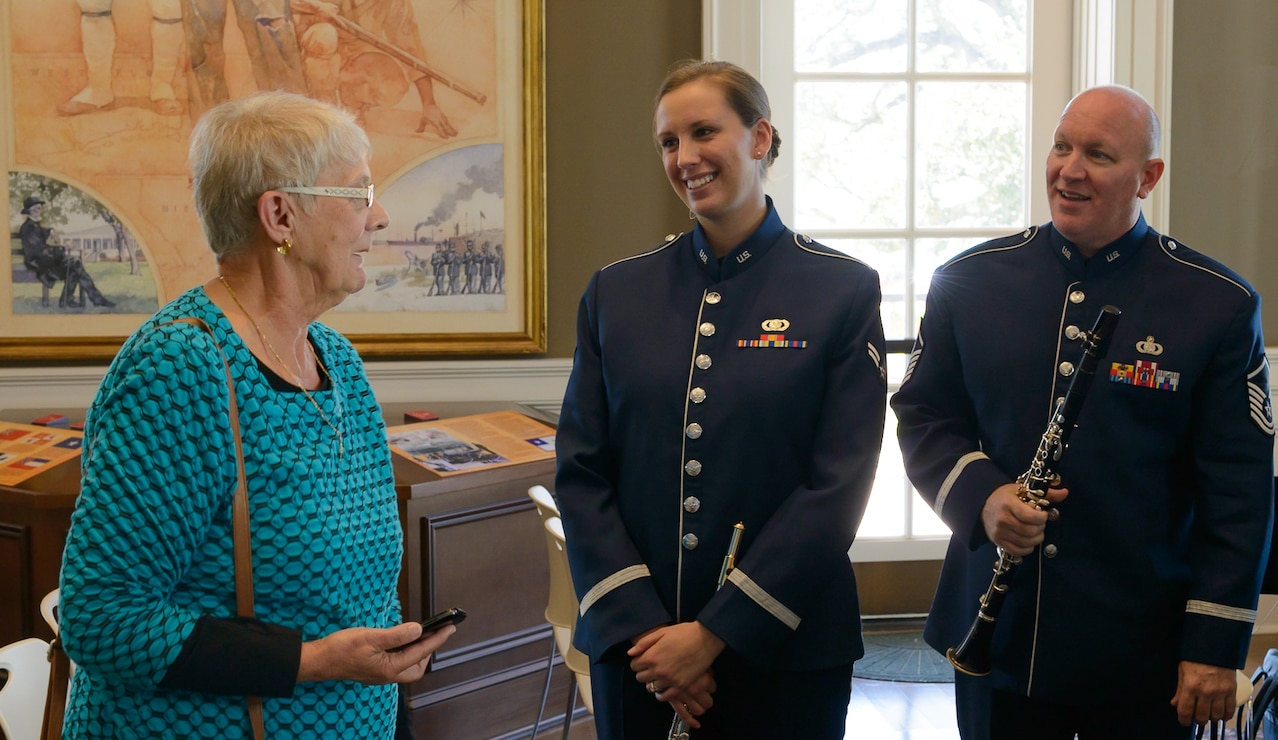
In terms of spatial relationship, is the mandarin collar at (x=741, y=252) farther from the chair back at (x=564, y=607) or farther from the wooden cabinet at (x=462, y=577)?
the wooden cabinet at (x=462, y=577)

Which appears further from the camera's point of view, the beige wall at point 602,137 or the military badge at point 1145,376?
the beige wall at point 602,137

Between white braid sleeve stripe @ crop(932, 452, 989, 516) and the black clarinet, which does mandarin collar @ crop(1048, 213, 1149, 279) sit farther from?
white braid sleeve stripe @ crop(932, 452, 989, 516)

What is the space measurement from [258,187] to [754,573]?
0.85 m

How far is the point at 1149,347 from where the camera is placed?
173cm

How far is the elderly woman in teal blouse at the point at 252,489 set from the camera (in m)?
1.21

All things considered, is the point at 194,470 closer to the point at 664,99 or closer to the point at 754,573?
the point at 754,573

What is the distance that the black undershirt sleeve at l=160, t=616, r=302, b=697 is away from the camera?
1.23 metres

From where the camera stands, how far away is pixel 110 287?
3557mm

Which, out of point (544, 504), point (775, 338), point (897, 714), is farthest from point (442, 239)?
point (775, 338)

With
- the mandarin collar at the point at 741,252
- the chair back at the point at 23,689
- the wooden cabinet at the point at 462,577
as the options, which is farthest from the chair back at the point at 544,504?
the chair back at the point at 23,689

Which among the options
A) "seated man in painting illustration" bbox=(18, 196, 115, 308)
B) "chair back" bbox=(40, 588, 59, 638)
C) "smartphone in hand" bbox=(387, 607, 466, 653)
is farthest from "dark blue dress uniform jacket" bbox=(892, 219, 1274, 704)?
"seated man in painting illustration" bbox=(18, 196, 115, 308)

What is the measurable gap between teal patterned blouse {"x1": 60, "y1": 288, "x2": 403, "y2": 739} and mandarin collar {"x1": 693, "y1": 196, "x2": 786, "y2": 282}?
2.07 ft

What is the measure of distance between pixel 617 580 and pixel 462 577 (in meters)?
1.55

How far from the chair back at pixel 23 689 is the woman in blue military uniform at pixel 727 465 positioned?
90cm
